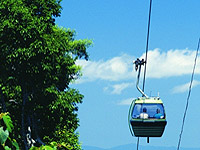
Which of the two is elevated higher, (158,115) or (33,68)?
(33,68)

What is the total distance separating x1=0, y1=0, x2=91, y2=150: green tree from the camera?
33.9m

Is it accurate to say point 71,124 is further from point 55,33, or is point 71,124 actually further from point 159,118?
point 159,118

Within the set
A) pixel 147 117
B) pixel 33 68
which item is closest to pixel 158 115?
pixel 147 117

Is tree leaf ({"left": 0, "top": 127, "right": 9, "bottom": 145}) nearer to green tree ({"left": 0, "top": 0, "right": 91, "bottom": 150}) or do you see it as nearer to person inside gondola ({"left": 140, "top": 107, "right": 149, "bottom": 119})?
person inside gondola ({"left": 140, "top": 107, "right": 149, "bottom": 119})

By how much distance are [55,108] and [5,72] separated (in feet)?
16.5

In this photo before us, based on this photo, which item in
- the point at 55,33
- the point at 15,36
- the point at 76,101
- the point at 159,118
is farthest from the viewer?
the point at 76,101

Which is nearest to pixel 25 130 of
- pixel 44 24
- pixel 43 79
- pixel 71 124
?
pixel 71 124

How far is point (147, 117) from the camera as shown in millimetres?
25125

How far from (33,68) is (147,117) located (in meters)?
11.5

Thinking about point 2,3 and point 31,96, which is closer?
point 2,3

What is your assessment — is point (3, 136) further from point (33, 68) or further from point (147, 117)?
point (33, 68)

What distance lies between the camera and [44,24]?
35.7m

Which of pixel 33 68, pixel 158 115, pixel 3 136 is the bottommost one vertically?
pixel 3 136

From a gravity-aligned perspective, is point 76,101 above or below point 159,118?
above
